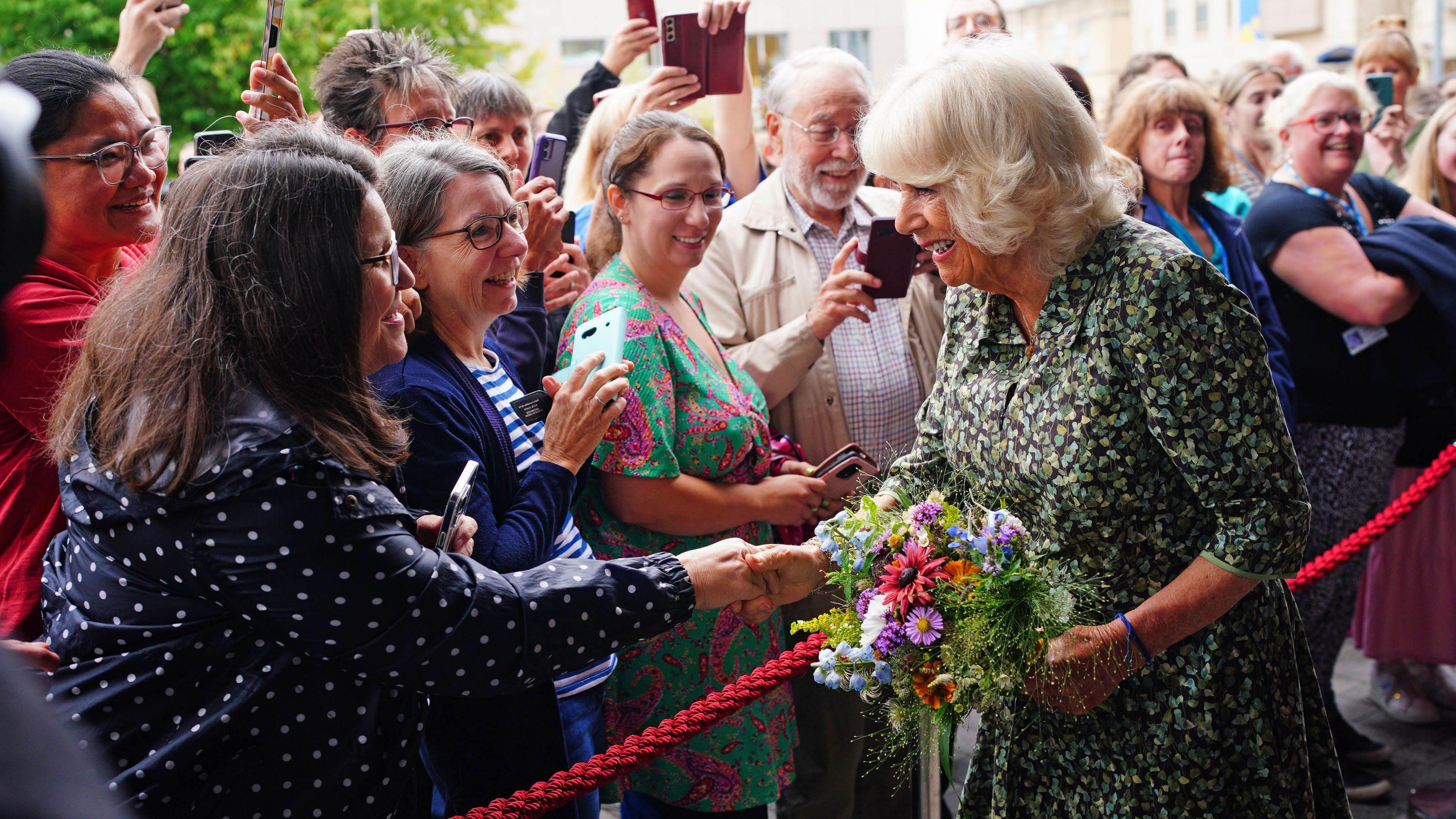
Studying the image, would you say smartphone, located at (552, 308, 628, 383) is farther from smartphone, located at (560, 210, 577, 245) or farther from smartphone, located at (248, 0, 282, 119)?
smartphone, located at (248, 0, 282, 119)

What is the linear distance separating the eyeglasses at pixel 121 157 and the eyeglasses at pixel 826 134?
2.06 m

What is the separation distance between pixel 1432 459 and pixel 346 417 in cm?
468

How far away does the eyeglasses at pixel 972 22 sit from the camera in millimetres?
5430

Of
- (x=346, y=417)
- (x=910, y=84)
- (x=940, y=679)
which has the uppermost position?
(x=910, y=84)

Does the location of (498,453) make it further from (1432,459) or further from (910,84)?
(1432,459)

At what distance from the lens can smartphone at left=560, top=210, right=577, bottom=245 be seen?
3695mm

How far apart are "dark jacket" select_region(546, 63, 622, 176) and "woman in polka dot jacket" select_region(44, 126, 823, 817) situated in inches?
114

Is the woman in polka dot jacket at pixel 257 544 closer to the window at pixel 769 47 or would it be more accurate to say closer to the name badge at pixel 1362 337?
the name badge at pixel 1362 337

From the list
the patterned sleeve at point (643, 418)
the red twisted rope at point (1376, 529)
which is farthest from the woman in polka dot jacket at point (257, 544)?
the red twisted rope at point (1376, 529)

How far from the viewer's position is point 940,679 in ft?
6.50

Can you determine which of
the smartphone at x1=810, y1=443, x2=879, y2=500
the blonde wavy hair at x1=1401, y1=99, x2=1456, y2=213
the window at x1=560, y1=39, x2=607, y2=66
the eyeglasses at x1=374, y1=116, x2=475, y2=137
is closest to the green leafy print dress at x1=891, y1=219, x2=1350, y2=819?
the smartphone at x1=810, y1=443, x2=879, y2=500

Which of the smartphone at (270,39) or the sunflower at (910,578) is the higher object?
the smartphone at (270,39)

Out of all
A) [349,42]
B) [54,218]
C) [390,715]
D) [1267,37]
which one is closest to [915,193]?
[390,715]

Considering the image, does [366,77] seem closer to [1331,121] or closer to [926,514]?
[926,514]
